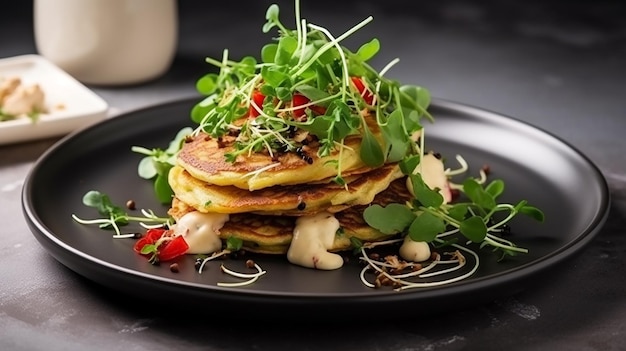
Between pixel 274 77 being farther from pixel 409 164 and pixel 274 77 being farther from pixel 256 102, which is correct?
pixel 409 164

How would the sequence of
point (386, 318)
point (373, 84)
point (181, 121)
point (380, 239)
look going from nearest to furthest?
point (386, 318), point (380, 239), point (373, 84), point (181, 121)

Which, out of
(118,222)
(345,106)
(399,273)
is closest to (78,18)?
(118,222)

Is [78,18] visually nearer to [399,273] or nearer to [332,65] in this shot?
[332,65]

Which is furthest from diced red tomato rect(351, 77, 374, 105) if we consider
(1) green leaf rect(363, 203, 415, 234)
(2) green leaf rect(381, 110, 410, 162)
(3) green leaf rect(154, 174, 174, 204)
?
(3) green leaf rect(154, 174, 174, 204)

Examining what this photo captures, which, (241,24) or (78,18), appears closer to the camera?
(78,18)

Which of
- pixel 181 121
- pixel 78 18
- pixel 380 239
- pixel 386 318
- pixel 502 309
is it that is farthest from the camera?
pixel 78 18

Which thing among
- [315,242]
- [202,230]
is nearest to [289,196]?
[315,242]
